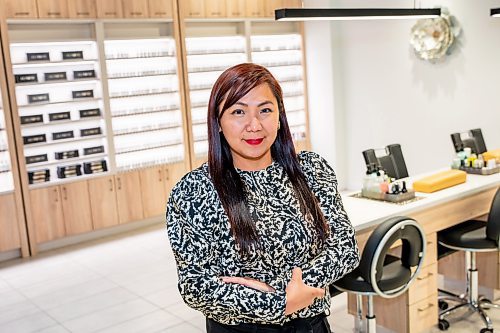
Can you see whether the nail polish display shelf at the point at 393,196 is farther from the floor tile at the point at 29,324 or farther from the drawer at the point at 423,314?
the floor tile at the point at 29,324

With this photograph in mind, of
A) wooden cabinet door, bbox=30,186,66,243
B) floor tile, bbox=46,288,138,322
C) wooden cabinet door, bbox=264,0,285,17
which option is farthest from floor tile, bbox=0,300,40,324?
wooden cabinet door, bbox=264,0,285,17

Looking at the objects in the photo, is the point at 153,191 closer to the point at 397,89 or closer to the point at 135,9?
the point at 135,9

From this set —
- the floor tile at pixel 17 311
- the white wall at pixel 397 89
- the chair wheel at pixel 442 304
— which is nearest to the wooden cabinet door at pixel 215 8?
the white wall at pixel 397 89

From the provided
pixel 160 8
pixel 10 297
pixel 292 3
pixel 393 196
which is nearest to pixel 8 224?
pixel 10 297

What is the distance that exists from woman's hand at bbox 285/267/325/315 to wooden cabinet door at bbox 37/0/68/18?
518 centimetres

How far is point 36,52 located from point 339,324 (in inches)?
166

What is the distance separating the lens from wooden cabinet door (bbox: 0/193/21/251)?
5.71 meters

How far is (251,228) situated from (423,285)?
229 cm

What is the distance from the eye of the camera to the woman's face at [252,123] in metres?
1.56

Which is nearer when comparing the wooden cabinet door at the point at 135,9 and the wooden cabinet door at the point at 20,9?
the wooden cabinet door at the point at 20,9

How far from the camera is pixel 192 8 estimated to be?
6.84 meters

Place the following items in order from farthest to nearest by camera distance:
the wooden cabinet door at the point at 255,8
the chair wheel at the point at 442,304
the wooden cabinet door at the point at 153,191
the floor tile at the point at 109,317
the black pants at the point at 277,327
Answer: the wooden cabinet door at the point at 255,8 < the wooden cabinet door at the point at 153,191 < the floor tile at the point at 109,317 < the chair wheel at the point at 442,304 < the black pants at the point at 277,327

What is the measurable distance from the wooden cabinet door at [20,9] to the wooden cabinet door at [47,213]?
178cm

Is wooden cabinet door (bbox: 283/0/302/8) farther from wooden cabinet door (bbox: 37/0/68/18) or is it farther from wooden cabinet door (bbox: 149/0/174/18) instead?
wooden cabinet door (bbox: 37/0/68/18)
